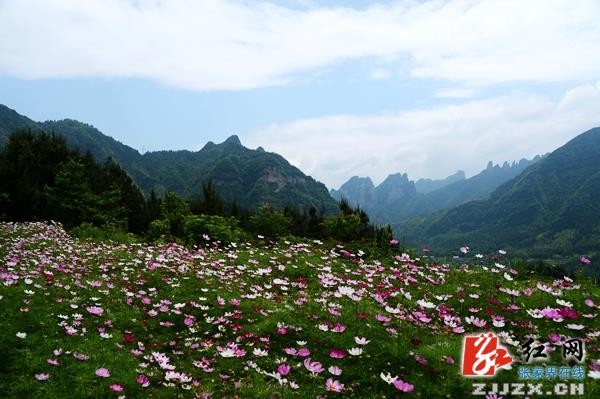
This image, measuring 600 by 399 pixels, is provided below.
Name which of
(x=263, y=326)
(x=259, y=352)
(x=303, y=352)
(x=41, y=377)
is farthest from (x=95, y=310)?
(x=303, y=352)

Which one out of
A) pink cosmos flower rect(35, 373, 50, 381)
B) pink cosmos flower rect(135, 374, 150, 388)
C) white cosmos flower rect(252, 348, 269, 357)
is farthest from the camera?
white cosmos flower rect(252, 348, 269, 357)

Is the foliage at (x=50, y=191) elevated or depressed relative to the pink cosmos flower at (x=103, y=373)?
elevated

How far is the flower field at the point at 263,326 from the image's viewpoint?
18.2 feet

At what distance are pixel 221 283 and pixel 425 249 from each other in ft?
18.4

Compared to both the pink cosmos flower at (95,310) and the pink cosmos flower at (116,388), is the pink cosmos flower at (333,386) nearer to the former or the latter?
the pink cosmos flower at (116,388)

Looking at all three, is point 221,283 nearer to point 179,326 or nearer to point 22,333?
point 179,326

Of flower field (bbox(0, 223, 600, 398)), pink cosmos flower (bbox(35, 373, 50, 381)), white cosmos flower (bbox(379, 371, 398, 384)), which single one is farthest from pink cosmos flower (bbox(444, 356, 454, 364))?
pink cosmos flower (bbox(35, 373, 50, 381))

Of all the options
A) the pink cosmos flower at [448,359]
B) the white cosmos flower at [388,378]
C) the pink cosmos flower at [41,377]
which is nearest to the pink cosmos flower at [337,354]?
the white cosmos flower at [388,378]

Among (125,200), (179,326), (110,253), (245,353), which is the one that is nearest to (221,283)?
(179,326)

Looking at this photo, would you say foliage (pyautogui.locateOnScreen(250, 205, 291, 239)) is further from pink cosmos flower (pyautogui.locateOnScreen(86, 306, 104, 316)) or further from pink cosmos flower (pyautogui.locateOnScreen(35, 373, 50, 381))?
pink cosmos flower (pyautogui.locateOnScreen(35, 373, 50, 381))

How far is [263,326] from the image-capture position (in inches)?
282

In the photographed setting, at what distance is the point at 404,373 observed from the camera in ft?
18.5

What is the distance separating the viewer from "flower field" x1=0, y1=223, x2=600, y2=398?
5.55 metres

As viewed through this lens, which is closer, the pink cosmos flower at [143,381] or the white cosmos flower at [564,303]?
the pink cosmos flower at [143,381]
